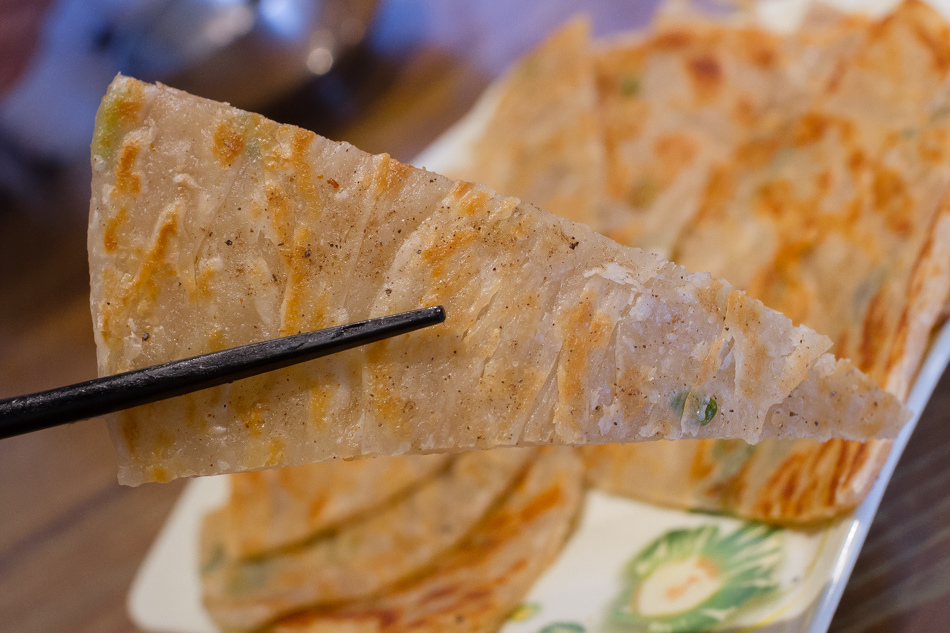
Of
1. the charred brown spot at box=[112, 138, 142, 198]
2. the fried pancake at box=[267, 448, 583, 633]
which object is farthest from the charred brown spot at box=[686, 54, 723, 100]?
the charred brown spot at box=[112, 138, 142, 198]

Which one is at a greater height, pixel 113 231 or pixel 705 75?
pixel 705 75

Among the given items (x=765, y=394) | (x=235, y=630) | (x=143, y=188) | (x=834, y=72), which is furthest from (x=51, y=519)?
(x=834, y=72)

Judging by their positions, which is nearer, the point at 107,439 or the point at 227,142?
the point at 227,142

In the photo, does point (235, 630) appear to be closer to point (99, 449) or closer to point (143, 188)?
point (99, 449)

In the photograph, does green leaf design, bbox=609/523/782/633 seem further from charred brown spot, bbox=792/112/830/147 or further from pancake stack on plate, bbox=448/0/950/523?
charred brown spot, bbox=792/112/830/147

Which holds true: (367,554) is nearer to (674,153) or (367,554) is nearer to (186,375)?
(186,375)

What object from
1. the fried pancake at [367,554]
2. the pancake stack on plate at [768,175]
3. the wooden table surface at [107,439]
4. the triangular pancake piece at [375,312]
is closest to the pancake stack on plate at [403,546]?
the fried pancake at [367,554]

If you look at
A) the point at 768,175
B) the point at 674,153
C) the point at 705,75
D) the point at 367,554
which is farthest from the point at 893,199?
the point at 367,554
